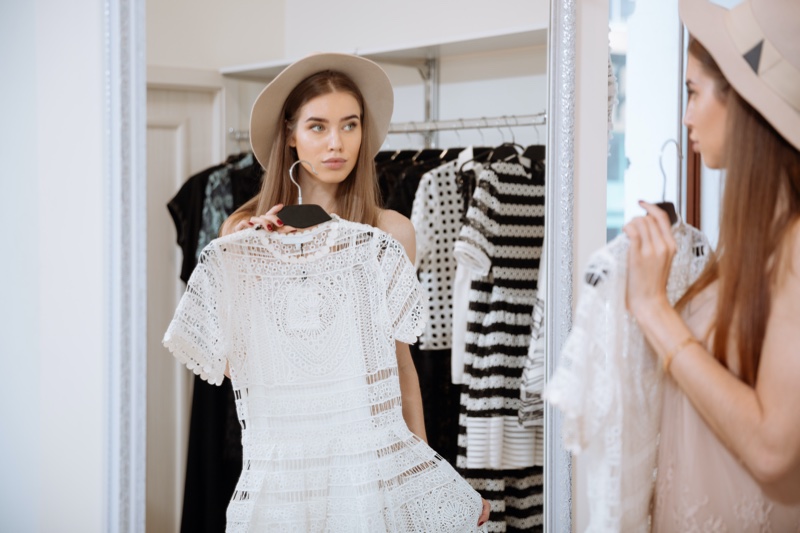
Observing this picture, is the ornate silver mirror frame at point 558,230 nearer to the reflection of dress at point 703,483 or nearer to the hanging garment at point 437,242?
the hanging garment at point 437,242

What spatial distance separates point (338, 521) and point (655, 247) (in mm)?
722

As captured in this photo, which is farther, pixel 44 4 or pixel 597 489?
pixel 44 4

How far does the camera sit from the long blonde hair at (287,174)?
148cm

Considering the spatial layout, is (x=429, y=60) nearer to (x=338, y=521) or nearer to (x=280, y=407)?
(x=280, y=407)

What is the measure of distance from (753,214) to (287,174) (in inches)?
30.2

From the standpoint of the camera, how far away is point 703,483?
1309 mm

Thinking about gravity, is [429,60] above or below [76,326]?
above

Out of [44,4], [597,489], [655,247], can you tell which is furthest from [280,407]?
[44,4]

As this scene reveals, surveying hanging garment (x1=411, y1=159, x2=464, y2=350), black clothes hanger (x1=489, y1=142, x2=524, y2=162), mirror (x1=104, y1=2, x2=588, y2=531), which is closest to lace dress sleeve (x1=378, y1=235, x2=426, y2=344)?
hanging garment (x1=411, y1=159, x2=464, y2=350)

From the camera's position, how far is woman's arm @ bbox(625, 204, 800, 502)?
1136mm

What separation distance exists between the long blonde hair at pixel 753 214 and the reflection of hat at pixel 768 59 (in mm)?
44

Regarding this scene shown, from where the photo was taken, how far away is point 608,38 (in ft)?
5.58

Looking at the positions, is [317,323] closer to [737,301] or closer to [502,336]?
[502,336]

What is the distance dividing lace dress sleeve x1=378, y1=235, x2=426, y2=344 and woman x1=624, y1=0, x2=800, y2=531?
1.32ft
